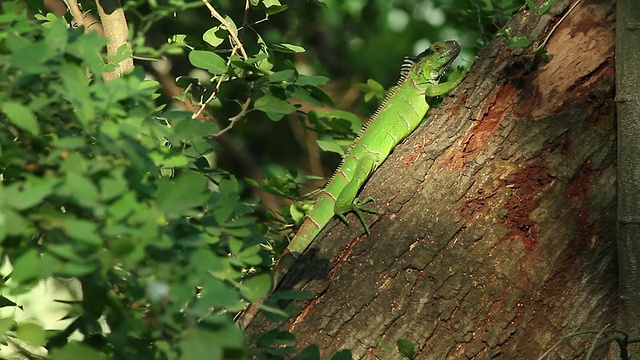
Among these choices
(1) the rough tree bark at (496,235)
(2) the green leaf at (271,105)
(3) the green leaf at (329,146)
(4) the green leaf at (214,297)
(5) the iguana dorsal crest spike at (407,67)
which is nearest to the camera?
(4) the green leaf at (214,297)

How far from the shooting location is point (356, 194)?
3420 millimetres

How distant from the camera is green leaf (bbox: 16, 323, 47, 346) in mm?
1728

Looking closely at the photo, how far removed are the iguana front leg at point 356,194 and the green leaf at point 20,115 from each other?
62.0 inches

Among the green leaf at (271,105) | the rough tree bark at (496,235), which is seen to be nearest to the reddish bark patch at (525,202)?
the rough tree bark at (496,235)

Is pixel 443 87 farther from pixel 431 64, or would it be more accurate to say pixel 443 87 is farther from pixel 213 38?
pixel 213 38

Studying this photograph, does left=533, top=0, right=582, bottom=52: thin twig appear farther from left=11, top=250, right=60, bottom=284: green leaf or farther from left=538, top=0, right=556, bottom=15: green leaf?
left=11, top=250, right=60, bottom=284: green leaf

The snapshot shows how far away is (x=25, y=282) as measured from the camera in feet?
5.14

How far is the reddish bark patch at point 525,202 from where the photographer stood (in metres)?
2.81

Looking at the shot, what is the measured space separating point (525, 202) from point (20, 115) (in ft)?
6.20

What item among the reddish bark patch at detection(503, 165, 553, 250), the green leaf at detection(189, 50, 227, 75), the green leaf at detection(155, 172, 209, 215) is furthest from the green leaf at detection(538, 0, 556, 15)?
the green leaf at detection(155, 172, 209, 215)

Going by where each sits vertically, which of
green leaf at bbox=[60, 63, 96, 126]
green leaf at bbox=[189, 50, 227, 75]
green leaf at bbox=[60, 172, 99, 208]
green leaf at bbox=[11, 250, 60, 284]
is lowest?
green leaf at bbox=[189, 50, 227, 75]

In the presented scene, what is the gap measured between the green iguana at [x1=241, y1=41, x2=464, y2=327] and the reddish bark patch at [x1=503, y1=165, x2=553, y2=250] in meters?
0.54

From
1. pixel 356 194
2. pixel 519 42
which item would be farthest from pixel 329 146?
pixel 519 42

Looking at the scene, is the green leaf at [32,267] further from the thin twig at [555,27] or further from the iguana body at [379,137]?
the thin twig at [555,27]
